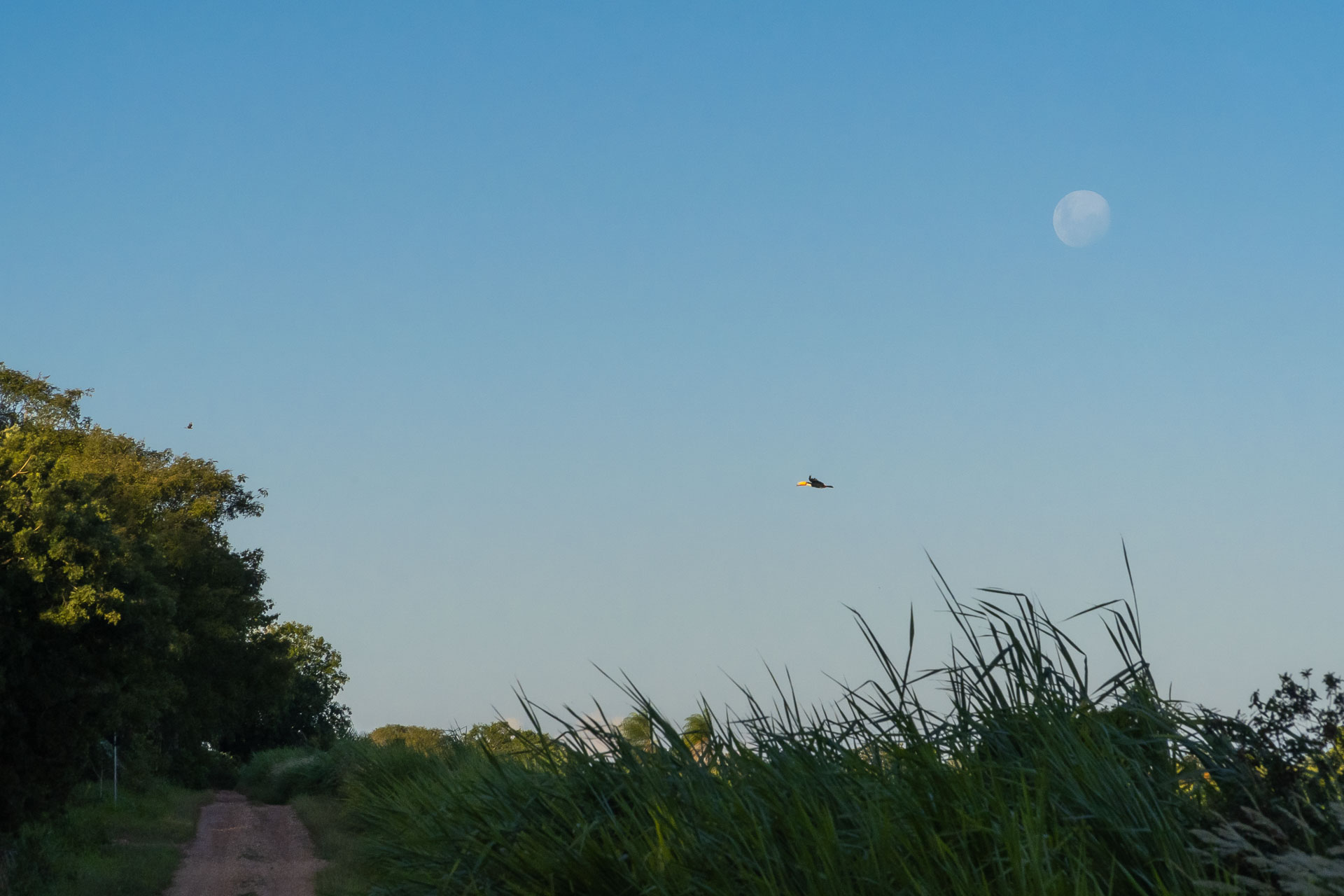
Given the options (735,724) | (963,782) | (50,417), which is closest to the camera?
(963,782)

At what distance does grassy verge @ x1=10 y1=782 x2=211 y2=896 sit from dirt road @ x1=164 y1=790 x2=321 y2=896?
1.10 ft

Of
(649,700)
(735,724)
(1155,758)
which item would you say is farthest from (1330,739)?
(649,700)

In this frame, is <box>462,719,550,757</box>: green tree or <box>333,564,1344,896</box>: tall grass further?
<box>462,719,550,757</box>: green tree

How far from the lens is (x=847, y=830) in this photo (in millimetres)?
4566

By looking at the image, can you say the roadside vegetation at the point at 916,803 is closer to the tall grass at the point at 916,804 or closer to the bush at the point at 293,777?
the tall grass at the point at 916,804

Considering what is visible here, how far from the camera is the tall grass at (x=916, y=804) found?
12.8 feet

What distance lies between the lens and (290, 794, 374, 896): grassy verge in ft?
40.5

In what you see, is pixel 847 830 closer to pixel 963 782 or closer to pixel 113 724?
pixel 963 782

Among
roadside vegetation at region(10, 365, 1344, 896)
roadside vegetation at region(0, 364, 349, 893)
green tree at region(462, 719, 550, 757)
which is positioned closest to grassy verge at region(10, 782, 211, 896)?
roadside vegetation at region(0, 364, 349, 893)

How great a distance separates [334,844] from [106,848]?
14.0ft

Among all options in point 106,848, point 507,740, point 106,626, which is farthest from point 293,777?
point 507,740

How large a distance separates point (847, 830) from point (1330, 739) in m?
1.97

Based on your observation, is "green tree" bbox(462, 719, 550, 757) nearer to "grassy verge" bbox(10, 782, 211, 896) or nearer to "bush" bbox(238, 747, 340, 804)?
"grassy verge" bbox(10, 782, 211, 896)

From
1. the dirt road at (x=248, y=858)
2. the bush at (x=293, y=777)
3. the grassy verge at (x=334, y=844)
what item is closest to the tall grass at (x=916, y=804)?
the grassy verge at (x=334, y=844)
